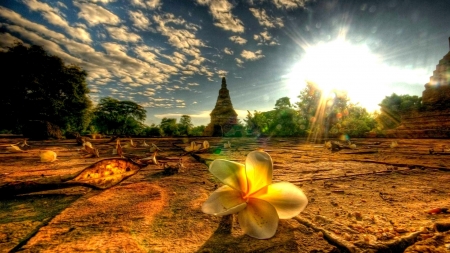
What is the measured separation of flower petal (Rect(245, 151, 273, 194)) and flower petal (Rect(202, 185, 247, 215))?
0.06 m

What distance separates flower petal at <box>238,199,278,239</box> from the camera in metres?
0.55

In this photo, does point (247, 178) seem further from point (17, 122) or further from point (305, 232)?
point (17, 122)

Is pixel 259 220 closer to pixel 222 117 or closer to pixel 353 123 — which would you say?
pixel 353 123

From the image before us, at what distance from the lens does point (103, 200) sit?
2.80 ft

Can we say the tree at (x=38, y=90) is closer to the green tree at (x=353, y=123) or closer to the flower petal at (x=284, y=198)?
the flower petal at (x=284, y=198)

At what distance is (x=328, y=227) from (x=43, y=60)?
28375 millimetres

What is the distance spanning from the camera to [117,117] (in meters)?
36.2

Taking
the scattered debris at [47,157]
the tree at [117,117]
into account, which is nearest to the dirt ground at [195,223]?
the scattered debris at [47,157]

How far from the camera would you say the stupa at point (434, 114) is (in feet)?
34.8

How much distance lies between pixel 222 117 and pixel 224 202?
27.4m

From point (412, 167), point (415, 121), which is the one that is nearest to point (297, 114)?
point (415, 121)

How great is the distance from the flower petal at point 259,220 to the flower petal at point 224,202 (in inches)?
1.4

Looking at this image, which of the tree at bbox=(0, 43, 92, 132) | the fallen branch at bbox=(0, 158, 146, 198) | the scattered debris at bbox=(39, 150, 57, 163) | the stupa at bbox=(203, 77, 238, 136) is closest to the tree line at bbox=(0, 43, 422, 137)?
the tree at bbox=(0, 43, 92, 132)

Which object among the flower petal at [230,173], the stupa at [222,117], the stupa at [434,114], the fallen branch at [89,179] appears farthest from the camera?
the stupa at [222,117]
